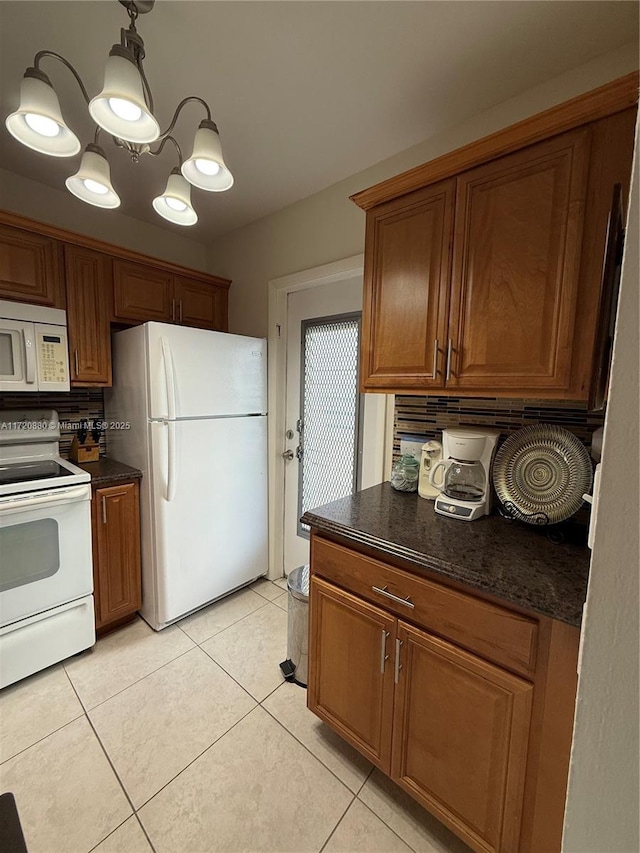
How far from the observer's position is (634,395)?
1.07 feet

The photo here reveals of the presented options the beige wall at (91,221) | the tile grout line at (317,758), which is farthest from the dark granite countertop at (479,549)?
the beige wall at (91,221)

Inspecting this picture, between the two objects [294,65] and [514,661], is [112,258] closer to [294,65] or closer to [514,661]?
[294,65]

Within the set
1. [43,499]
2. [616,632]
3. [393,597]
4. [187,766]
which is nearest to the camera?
[616,632]

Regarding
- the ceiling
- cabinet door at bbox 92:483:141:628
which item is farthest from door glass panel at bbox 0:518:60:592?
the ceiling

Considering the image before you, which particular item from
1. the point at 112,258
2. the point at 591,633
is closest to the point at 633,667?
the point at 591,633

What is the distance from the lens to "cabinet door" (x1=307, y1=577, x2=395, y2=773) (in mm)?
1136

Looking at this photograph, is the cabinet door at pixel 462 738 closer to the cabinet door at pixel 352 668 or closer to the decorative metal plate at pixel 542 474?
the cabinet door at pixel 352 668

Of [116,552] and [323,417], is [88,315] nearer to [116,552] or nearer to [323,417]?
[116,552]

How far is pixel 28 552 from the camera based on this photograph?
5.29 ft

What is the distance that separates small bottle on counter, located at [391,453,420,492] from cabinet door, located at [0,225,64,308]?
1.97 metres

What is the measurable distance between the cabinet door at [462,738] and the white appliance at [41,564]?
5.16ft

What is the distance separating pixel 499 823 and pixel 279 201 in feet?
9.31

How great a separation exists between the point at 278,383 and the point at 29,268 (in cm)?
142

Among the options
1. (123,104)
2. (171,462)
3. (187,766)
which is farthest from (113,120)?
(187,766)
